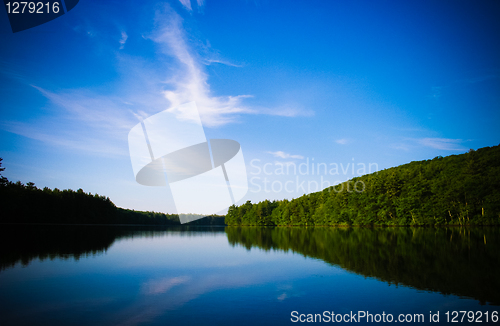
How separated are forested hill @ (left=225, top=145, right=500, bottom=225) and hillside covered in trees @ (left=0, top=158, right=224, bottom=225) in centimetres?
8782

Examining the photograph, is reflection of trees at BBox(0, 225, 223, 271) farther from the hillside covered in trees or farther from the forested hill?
the forested hill

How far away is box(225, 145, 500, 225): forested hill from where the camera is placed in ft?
188

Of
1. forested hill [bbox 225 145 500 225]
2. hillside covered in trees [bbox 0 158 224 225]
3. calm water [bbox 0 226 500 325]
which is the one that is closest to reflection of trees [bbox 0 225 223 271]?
calm water [bbox 0 226 500 325]

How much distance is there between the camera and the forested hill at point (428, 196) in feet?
188

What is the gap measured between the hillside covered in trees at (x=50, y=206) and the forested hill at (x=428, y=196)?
87.8 metres

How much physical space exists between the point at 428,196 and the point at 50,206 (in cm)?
11144

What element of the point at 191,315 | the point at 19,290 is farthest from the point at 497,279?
the point at 19,290

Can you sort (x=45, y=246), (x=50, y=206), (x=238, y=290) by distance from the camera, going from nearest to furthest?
(x=238, y=290), (x=45, y=246), (x=50, y=206)

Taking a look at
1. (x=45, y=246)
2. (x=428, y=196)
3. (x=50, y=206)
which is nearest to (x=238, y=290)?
(x=45, y=246)

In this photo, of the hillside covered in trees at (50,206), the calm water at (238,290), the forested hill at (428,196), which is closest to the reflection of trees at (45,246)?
the calm water at (238,290)

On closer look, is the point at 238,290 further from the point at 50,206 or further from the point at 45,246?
the point at 50,206

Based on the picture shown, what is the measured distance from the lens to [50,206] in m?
91.2

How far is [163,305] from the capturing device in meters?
8.52

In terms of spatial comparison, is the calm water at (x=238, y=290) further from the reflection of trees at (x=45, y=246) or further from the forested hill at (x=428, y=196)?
the forested hill at (x=428, y=196)
